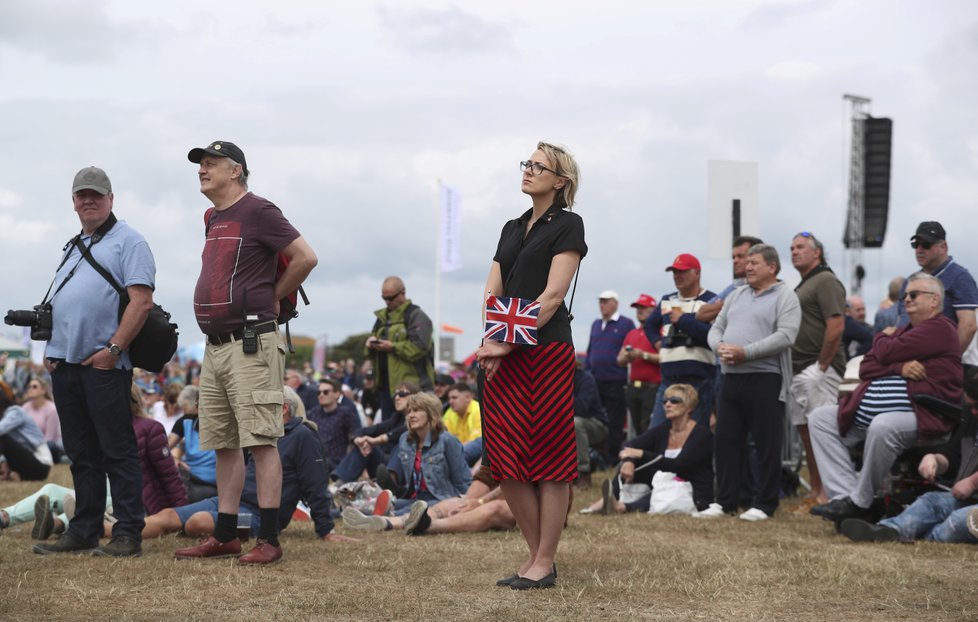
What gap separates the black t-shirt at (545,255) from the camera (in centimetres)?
535

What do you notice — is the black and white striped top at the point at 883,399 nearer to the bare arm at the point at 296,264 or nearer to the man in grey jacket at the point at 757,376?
the man in grey jacket at the point at 757,376

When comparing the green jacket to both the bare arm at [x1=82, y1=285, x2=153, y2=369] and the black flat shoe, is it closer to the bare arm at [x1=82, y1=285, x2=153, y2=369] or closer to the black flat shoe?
the bare arm at [x1=82, y1=285, x2=153, y2=369]

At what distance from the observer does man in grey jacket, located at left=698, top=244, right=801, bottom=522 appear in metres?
8.71

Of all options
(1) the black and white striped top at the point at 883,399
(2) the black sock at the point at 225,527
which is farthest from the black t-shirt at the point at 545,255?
(1) the black and white striped top at the point at 883,399

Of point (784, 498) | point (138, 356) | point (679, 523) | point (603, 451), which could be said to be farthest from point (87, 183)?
point (603, 451)

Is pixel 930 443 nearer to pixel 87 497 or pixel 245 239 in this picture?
pixel 245 239

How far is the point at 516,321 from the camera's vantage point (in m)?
5.16

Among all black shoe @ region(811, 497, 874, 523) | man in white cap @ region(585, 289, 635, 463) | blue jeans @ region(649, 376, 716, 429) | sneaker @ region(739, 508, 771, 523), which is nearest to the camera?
black shoe @ region(811, 497, 874, 523)

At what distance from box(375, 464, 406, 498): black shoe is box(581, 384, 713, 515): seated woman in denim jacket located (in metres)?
1.44

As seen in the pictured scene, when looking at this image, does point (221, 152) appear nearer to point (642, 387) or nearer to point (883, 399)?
point (883, 399)

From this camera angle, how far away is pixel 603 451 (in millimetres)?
13742

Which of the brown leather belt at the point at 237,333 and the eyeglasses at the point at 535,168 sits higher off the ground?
the eyeglasses at the point at 535,168

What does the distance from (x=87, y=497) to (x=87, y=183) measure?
5.49 feet

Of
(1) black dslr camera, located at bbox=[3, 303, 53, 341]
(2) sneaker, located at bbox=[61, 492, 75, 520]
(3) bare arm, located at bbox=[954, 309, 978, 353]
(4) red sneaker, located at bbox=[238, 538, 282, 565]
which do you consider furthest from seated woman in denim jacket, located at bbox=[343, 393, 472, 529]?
(3) bare arm, located at bbox=[954, 309, 978, 353]
